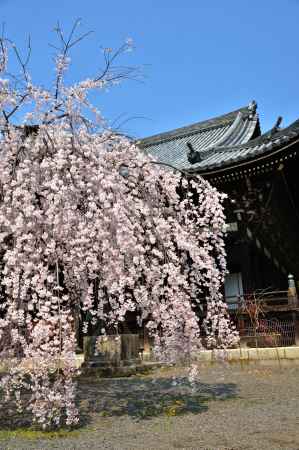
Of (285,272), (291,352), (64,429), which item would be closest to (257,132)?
(285,272)

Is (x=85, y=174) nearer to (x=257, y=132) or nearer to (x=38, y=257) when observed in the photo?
(x=38, y=257)

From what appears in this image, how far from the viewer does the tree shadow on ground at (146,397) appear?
20.9 ft

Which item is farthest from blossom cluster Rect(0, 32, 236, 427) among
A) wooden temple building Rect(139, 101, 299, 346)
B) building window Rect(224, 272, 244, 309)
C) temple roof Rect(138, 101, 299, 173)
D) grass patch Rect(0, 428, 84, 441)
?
building window Rect(224, 272, 244, 309)

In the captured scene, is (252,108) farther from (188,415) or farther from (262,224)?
(188,415)

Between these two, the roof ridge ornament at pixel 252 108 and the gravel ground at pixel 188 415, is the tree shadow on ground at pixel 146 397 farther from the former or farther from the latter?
the roof ridge ornament at pixel 252 108

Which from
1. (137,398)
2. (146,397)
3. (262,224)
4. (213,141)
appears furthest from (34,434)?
(213,141)

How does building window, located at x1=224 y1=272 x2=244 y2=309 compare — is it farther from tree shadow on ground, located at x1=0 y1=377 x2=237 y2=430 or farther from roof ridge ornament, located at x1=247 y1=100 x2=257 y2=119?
roof ridge ornament, located at x1=247 y1=100 x2=257 y2=119

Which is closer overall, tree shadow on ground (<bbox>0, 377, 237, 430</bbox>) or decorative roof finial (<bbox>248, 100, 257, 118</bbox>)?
tree shadow on ground (<bbox>0, 377, 237, 430</bbox>)

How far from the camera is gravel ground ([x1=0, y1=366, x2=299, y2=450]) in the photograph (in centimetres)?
465

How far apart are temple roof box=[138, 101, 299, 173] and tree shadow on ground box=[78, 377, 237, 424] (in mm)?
5616

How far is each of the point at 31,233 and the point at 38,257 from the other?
0.35m

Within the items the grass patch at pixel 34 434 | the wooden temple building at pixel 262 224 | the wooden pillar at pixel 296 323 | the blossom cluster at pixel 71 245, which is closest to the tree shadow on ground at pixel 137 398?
the grass patch at pixel 34 434

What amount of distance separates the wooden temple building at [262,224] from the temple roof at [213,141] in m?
0.06

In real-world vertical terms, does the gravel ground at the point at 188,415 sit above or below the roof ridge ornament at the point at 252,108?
below
